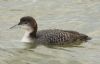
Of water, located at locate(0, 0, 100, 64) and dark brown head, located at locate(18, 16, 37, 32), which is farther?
dark brown head, located at locate(18, 16, 37, 32)

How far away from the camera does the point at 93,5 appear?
17.2 meters

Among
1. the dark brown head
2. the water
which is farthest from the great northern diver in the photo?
the water

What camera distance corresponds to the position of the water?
12.3 meters

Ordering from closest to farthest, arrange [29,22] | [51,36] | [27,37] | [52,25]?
[51,36]
[27,37]
[29,22]
[52,25]

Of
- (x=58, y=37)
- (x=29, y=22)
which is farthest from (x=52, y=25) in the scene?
(x=58, y=37)

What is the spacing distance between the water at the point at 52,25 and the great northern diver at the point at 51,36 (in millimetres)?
330

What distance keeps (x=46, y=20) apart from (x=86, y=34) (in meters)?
1.78

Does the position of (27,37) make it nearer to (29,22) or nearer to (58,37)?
(29,22)

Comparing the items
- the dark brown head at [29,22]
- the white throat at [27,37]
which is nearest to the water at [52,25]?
the white throat at [27,37]

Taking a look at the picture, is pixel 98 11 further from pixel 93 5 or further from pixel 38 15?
pixel 38 15

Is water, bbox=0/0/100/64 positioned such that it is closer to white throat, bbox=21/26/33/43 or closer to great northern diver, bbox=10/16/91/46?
white throat, bbox=21/26/33/43

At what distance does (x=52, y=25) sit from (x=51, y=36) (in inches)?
57.5

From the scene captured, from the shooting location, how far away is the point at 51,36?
14.0 metres

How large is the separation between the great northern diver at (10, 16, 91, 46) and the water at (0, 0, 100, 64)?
33 cm
